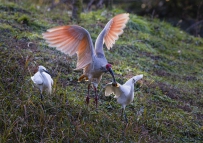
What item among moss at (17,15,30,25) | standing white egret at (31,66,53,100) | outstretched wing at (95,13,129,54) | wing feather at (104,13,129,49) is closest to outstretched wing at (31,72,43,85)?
standing white egret at (31,66,53,100)

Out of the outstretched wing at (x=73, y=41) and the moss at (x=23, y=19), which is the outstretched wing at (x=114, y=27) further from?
the moss at (x=23, y=19)

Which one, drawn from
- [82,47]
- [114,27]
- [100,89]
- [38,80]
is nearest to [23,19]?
[114,27]

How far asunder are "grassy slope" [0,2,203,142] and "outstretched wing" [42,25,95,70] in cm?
43

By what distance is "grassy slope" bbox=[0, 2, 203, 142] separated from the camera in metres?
4.55

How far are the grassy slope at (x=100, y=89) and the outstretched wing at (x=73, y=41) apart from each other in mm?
430

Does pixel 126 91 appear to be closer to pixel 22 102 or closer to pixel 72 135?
pixel 72 135

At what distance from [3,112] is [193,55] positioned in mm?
6692

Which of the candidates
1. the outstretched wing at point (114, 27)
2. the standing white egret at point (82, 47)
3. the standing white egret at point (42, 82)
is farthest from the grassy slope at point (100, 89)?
the outstretched wing at point (114, 27)

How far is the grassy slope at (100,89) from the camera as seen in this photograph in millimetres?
4551

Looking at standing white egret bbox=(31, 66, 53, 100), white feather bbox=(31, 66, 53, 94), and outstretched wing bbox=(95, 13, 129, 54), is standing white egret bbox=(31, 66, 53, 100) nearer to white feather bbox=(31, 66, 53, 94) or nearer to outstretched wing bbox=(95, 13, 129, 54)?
white feather bbox=(31, 66, 53, 94)

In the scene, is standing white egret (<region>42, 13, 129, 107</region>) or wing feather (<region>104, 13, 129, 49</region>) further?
wing feather (<region>104, 13, 129, 49</region>)

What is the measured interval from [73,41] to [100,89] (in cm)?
114

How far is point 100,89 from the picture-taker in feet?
20.5

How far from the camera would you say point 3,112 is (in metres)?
4.50
